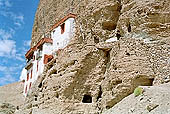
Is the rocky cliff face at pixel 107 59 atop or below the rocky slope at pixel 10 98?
atop

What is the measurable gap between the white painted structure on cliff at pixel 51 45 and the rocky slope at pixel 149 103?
37.0ft

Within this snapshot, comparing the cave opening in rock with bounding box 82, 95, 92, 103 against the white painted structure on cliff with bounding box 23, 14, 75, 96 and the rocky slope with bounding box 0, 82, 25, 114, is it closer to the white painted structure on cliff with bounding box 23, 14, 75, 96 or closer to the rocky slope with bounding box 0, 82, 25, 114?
the white painted structure on cliff with bounding box 23, 14, 75, 96

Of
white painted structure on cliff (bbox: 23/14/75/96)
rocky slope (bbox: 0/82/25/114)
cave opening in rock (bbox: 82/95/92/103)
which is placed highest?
white painted structure on cliff (bbox: 23/14/75/96)

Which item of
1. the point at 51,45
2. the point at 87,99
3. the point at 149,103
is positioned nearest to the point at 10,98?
the point at 51,45

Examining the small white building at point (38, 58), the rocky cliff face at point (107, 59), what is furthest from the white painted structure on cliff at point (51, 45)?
the rocky cliff face at point (107, 59)

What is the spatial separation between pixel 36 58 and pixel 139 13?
46.5ft

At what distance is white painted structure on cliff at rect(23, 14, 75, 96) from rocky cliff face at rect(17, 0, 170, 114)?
1785 millimetres

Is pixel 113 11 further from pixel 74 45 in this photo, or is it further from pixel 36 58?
pixel 36 58

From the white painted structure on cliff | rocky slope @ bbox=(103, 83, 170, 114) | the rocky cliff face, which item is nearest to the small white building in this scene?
the white painted structure on cliff

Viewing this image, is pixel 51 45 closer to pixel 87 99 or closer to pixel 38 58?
pixel 38 58

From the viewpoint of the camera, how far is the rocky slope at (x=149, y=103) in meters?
9.76

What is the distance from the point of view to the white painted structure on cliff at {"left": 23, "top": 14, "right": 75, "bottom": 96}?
23.0 meters

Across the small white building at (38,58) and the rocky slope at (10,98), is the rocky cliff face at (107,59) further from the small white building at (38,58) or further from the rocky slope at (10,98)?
the rocky slope at (10,98)

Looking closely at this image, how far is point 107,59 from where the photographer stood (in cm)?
1753
